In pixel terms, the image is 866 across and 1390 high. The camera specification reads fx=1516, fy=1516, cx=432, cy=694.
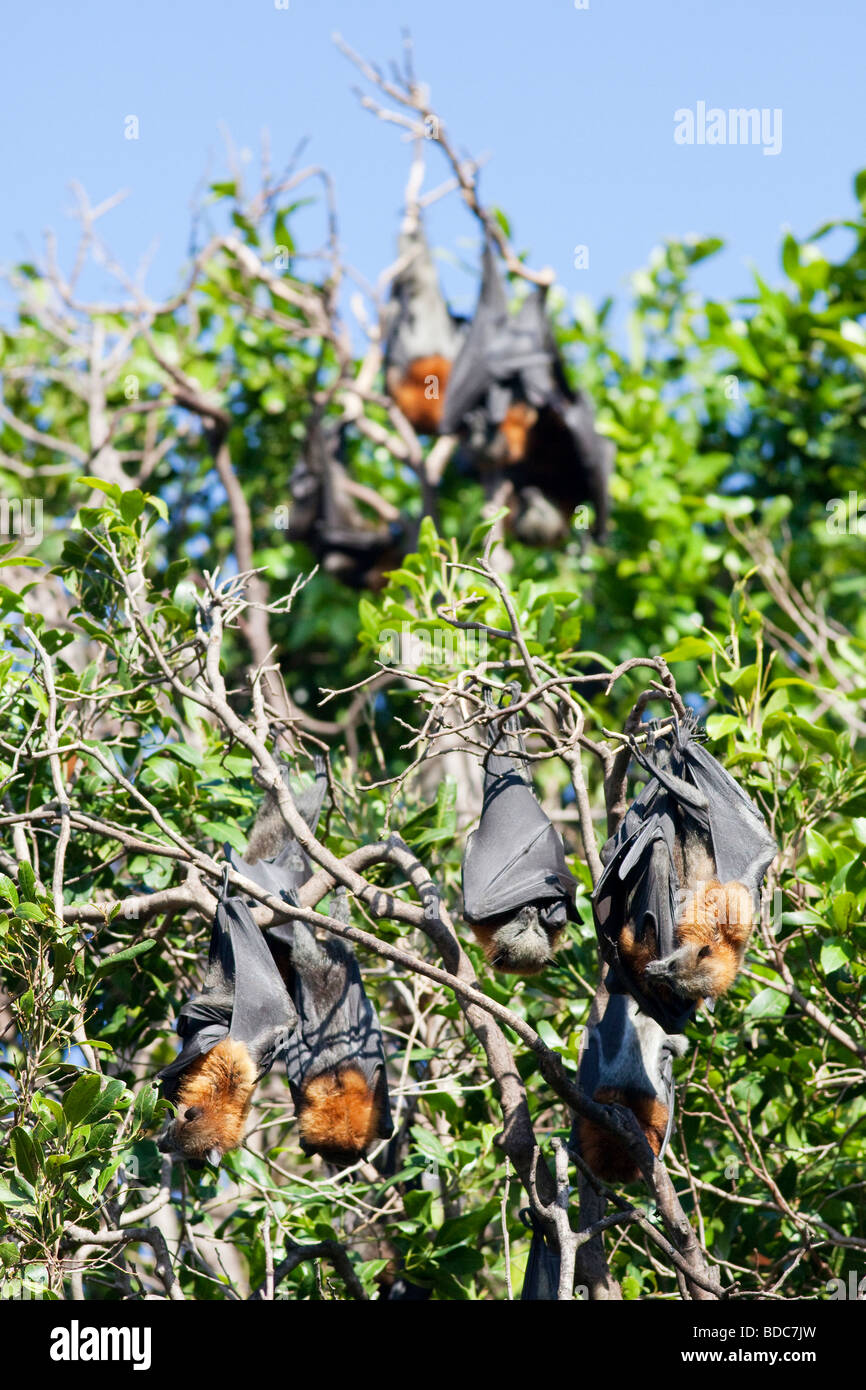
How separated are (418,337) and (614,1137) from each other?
6150 millimetres

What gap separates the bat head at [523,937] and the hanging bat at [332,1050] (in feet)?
1.55

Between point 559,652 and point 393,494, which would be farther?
point 393,494

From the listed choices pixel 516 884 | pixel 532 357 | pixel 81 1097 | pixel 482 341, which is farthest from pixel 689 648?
pixel 482 341

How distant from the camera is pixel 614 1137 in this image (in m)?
3.95

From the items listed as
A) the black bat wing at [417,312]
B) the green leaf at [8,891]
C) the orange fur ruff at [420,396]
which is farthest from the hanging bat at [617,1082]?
the black bat wing at [417,312]

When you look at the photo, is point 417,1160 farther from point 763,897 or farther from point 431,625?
point 431,625

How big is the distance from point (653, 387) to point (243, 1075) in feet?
19.0

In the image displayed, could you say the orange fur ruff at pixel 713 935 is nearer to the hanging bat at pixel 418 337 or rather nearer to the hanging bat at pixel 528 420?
the hanging bat at pixel 528 420

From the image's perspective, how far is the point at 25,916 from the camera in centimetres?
363

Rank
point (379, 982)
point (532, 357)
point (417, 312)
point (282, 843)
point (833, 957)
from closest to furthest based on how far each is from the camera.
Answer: point (833, 957)
point (282, 843)
point (379, 982)
point (532, 357)
point (417, 312)

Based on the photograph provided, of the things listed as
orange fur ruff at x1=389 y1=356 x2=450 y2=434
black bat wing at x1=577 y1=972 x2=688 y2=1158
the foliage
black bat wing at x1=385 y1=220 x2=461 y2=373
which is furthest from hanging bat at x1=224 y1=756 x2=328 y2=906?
black bat wing at x1=385 y1=220 x2=461 y2=373

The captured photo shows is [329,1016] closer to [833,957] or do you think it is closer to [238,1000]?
[238,1000]
